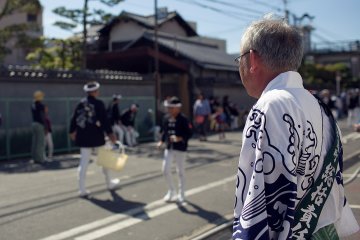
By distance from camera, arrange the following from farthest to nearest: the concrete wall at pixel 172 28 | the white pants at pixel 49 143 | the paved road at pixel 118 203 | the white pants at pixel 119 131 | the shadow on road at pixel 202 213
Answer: the concrete wall at pixel 172 28 < the white pants at pixel 119 131 < the white pants at pixel 49 143 < the shadow on road at pixel 202 213 < the paved road at pixel 118 203

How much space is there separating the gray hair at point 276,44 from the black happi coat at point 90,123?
20.0ft

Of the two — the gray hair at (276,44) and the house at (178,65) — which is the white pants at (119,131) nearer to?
the house at (178,65)

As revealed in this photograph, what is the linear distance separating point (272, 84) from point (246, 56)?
0.59 feet

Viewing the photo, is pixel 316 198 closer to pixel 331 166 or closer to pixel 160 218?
pixel 331 166

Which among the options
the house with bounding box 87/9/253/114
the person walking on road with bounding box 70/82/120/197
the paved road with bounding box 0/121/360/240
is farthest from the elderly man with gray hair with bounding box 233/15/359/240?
the house with bounding box 87/9/253/114

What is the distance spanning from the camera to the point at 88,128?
7770mm

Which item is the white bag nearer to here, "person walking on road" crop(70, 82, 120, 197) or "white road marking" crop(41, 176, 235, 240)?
"person walking on road" crop(70, 82, 120, 197)

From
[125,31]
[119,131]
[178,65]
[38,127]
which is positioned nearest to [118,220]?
[38,127]

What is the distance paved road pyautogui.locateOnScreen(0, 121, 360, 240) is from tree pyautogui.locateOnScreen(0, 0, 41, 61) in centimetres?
604

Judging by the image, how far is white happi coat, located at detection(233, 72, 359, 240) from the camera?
5.67 feet

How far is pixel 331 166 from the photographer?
6.46ft

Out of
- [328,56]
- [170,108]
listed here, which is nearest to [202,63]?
[170,108]

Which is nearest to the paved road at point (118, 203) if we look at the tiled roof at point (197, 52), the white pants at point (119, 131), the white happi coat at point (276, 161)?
the white happi coat at point (276, 161)

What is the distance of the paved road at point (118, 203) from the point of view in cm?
573
